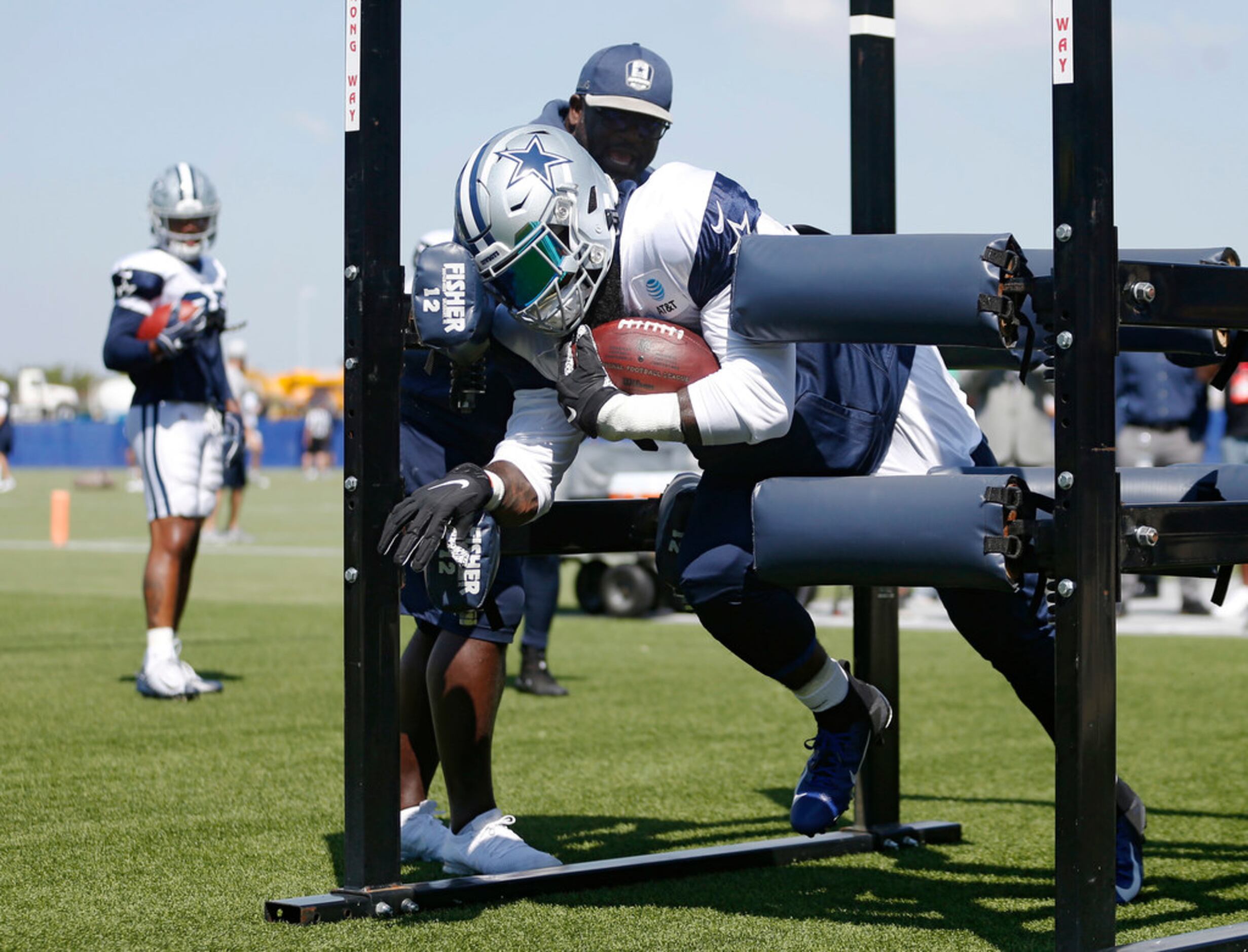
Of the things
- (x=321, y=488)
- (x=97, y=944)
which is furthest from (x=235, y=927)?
(x=321, y=488)

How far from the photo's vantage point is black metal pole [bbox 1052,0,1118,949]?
2.61 metres

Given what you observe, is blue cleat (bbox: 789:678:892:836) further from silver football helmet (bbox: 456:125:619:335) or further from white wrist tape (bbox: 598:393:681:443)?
silver football helmet (bbox: 456:125:619:335)

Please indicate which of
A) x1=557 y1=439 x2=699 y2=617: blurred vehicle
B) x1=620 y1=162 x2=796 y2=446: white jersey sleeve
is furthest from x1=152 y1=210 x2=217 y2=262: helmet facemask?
x1=620 y1=162 x2=796 y2=446: white jersey sleeve

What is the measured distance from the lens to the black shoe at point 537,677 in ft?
22.6

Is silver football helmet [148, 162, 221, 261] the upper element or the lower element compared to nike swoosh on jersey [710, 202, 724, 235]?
upper

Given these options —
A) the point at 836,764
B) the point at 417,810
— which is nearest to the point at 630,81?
the point at 836,764

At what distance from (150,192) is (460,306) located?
3.96 meters

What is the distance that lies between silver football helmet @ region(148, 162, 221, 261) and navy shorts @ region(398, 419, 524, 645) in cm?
297

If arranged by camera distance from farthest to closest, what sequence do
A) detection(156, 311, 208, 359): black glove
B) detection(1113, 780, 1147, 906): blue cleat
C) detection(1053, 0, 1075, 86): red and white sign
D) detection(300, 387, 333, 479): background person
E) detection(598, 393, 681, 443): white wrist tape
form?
detection(300, 387, 333, 479): background person < detection(156, 311, 208, 359): black glove < detection(1113, 780, 1147, 906): blue cleat < detection(598, 393, 681, 443): white wrist tape < detection(1053, 0, 1075, 86): red and white sign

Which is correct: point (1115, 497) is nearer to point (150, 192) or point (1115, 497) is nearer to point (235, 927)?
point (235, 927)

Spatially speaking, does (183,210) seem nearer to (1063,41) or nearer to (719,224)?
(719,224)

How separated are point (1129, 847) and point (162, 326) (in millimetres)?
4364

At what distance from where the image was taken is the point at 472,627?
3834 millimetres

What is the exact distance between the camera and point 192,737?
18.5ft
